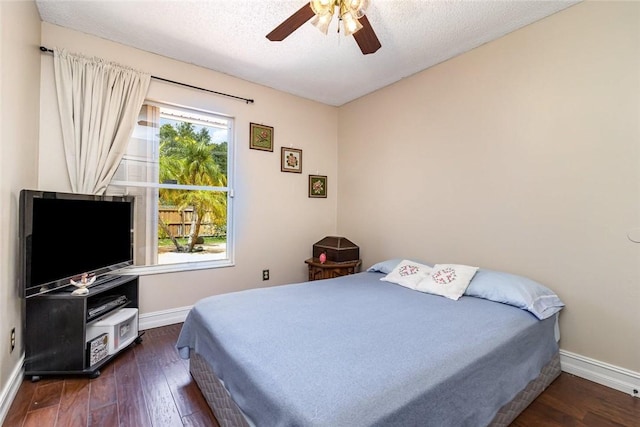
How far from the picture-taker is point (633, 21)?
1.88 meters

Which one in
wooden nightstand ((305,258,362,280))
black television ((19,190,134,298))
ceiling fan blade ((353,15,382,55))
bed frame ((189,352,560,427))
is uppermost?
ceiling fan blade ((353,15,382,55))

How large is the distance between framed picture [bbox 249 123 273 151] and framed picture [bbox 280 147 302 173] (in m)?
0.20

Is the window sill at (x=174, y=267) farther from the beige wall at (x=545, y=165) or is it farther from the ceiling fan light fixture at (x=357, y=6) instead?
the ceiling fan light fixture at (x=357, y=6)

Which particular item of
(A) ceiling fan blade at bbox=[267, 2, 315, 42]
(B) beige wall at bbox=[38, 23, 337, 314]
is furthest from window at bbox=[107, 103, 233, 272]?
(A) ceiling fan blade at bbox=[267, 2, 315, 42]

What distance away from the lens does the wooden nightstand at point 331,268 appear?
3293 millimetres

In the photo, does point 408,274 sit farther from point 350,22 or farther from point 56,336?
point 56,336

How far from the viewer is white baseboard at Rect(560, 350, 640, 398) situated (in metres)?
1.89

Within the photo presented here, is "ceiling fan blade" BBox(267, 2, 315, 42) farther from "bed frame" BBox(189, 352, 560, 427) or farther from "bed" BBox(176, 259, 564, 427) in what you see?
"bed frame" BBox(189, 352, 560, 427)

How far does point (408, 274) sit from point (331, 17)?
2.09 m

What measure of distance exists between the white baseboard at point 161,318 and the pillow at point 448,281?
240cm

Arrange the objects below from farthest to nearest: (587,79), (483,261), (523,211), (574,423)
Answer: (483,261) → (523,211) → (587,79) → (574,423)

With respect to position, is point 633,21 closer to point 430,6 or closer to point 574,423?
point 430,6

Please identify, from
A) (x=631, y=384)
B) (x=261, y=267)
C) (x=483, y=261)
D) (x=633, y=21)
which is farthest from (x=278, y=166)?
(x=631, y=384)

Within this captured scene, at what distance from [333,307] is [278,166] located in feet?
7.21
